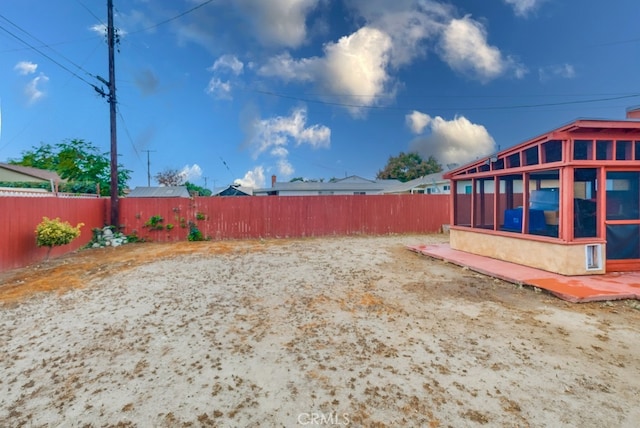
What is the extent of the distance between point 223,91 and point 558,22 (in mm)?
15387

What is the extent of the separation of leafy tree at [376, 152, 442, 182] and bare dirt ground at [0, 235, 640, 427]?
3293cm

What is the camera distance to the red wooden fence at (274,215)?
10.9 meters

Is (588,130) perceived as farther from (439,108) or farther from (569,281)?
(439,108)

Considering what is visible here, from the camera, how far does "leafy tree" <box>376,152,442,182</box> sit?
36062 millimetres

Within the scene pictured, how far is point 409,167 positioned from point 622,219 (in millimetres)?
32815

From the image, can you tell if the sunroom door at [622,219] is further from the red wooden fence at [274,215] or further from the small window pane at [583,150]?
the red wooden fence at [274,215]

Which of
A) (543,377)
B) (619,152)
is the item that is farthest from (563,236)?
(543,377)

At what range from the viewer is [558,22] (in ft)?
36.4

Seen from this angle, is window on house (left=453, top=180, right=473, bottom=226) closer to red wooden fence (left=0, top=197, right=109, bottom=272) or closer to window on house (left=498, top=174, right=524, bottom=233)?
window on house (left=498, top=174, right=524, bottom=233)

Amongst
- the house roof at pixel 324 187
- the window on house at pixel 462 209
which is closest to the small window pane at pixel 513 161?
the window on house at pixel 462 209

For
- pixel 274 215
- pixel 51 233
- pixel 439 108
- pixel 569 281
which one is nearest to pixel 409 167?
pixel 439 108

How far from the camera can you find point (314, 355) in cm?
266

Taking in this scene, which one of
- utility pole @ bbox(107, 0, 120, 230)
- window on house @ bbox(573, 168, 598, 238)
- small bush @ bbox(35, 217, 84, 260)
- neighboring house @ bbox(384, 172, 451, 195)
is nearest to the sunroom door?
window on house @ bbox(573, 168, 598, 238)

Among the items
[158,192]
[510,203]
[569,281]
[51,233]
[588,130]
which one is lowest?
[569,281]
